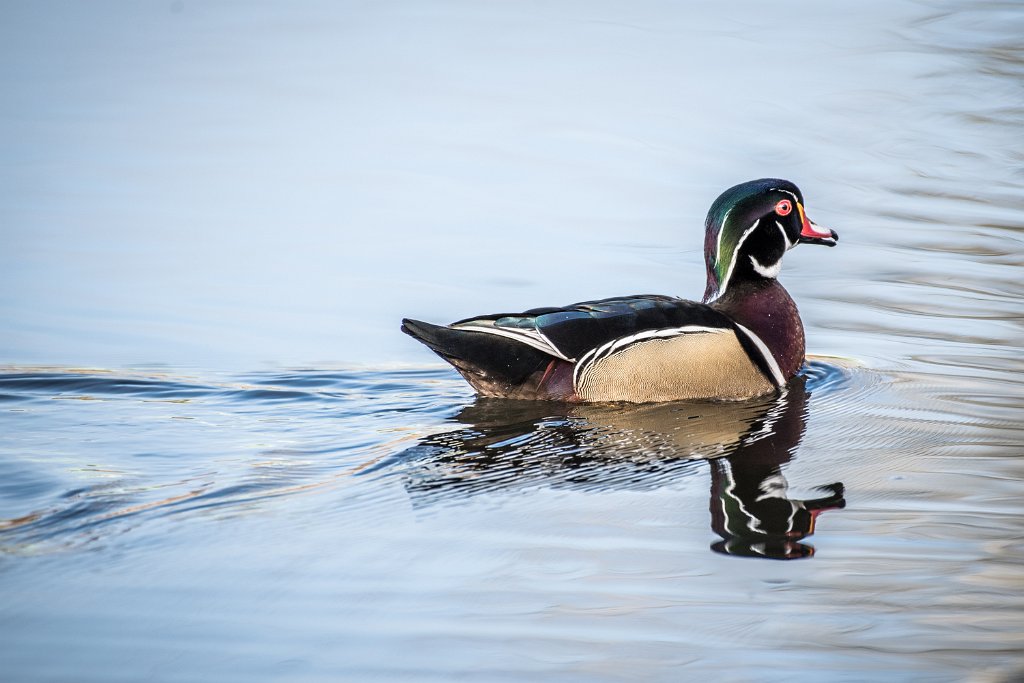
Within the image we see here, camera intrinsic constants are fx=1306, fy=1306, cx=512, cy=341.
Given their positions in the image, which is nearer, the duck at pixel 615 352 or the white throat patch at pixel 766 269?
the duck at pixel 615 352

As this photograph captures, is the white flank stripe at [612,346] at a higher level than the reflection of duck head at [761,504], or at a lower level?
higher

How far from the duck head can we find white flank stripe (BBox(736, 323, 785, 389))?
0.51m

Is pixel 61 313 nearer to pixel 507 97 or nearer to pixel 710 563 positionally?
pixel 710 563

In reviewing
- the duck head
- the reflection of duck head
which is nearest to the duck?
the duck head

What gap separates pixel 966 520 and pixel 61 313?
255 inches

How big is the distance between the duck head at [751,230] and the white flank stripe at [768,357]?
506 millimetres

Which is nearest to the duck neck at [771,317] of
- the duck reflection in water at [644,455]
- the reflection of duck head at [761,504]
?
the duck reflection in water at [644,455]

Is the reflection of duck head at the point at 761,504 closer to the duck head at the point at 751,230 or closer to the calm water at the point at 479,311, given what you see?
the calm water at the point at 479,311

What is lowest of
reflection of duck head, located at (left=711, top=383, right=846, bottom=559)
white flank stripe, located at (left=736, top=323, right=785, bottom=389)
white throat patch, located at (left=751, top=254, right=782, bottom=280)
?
reflection of duck head, located at (left=711, top=383, right=846, bottom=559)

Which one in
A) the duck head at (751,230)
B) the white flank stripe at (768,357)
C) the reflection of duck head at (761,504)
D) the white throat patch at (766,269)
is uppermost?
the duck head at (751,230)

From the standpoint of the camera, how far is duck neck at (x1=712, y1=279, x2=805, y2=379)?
849 centimetres

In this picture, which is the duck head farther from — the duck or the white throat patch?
the duck

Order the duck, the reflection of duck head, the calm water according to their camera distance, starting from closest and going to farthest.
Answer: the calm water < the reflection of duck head < the duck

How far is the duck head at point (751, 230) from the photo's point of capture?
8.74 metres
